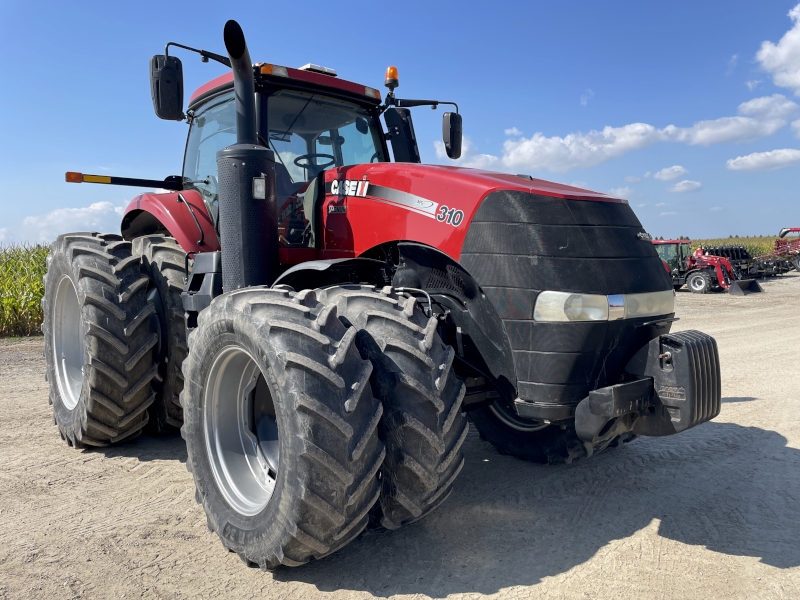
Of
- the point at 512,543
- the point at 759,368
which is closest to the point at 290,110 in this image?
the point at 512,543

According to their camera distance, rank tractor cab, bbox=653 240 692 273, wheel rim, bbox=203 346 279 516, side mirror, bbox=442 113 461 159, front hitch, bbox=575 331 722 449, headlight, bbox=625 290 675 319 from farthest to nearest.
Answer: tractor cab, bbox=653 240 692 273
side mirror, bbox=442 113 461 159
wheel rim, bbox=203 346 279 516
headlight, bbox=625 290 675 319
front hitch, bbox=575 331 722 449

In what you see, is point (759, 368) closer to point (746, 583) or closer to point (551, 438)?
point (551, 438)

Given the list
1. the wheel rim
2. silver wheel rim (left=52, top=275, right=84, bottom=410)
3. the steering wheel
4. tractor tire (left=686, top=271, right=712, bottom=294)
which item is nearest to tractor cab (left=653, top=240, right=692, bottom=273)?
tractor tire (left=686, top=271, right=712, bottom=294)

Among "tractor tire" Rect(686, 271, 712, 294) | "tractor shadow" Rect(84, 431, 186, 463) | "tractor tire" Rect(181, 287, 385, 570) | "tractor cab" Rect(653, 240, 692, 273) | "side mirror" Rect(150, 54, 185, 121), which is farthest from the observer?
"tractor cab" Rect(653, 240, 692, 273)

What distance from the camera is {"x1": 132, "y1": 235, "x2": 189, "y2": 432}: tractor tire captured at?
13.9ft

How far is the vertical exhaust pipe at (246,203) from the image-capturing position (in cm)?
345

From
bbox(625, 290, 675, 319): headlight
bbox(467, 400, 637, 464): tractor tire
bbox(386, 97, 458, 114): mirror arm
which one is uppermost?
bbox(386, 97, 458, 114): mirror arm

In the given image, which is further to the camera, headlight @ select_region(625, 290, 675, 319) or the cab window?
the cab window

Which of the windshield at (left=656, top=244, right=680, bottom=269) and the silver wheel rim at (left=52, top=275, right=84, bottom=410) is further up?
the windshield at (left=656, top=244, right=680, bottom=269)

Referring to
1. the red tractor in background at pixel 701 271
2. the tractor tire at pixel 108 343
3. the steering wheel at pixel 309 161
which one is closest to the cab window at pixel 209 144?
the steering wheel at pixel 309 161

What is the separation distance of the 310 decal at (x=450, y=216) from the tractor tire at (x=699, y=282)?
780 inches

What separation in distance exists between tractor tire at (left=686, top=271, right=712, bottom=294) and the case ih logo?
19598 mm

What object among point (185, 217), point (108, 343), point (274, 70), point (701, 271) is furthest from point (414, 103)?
point (701, 271)

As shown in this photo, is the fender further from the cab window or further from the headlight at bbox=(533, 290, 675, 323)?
the headlight at bbox=(533, 290, 675, 323)
